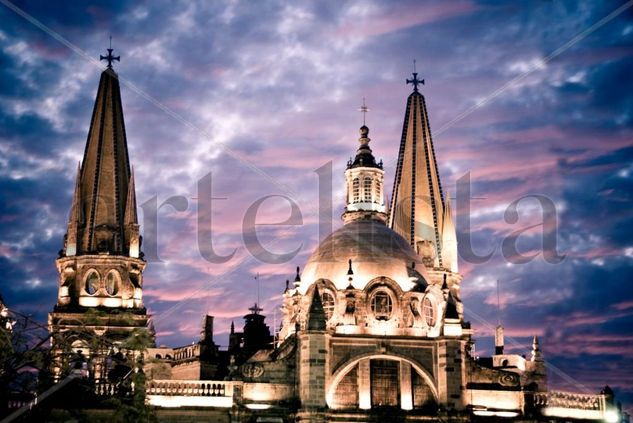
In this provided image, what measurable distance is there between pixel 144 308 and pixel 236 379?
17.4 m

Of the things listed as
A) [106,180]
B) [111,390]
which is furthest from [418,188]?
[111,390]

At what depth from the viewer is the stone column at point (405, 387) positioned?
5169 centimetres

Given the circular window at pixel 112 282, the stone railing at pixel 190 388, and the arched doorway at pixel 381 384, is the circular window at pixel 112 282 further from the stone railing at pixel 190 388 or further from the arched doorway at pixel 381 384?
the arched doorway at pixel 381 384

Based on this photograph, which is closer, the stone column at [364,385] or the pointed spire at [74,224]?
the stone column at [364,385]

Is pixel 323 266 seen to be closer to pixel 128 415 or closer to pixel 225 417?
pixel 225 417

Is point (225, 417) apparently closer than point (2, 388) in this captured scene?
No

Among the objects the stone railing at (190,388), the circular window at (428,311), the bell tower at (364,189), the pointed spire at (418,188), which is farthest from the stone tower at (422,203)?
the stone railing at (190,388)

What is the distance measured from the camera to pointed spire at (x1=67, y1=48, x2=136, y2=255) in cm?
6675

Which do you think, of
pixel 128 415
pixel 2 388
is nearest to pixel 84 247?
pixel 128 415

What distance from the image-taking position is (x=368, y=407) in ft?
168

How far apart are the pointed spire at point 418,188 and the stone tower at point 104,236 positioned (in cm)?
1889

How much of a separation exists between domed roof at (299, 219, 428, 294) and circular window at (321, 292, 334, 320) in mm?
716

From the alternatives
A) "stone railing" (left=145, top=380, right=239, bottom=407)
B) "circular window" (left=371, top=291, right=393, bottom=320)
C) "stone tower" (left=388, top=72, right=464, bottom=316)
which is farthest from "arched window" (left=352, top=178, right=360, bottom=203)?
"stone railing" (left=145, top=380, right=239, bottom=407)

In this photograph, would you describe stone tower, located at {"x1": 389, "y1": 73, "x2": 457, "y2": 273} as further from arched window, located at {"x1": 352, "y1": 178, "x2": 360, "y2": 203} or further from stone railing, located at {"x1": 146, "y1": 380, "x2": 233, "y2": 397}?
stone railing, located at {"x1": 146, "y1": 380, "x2": 233, "y2": 397}
